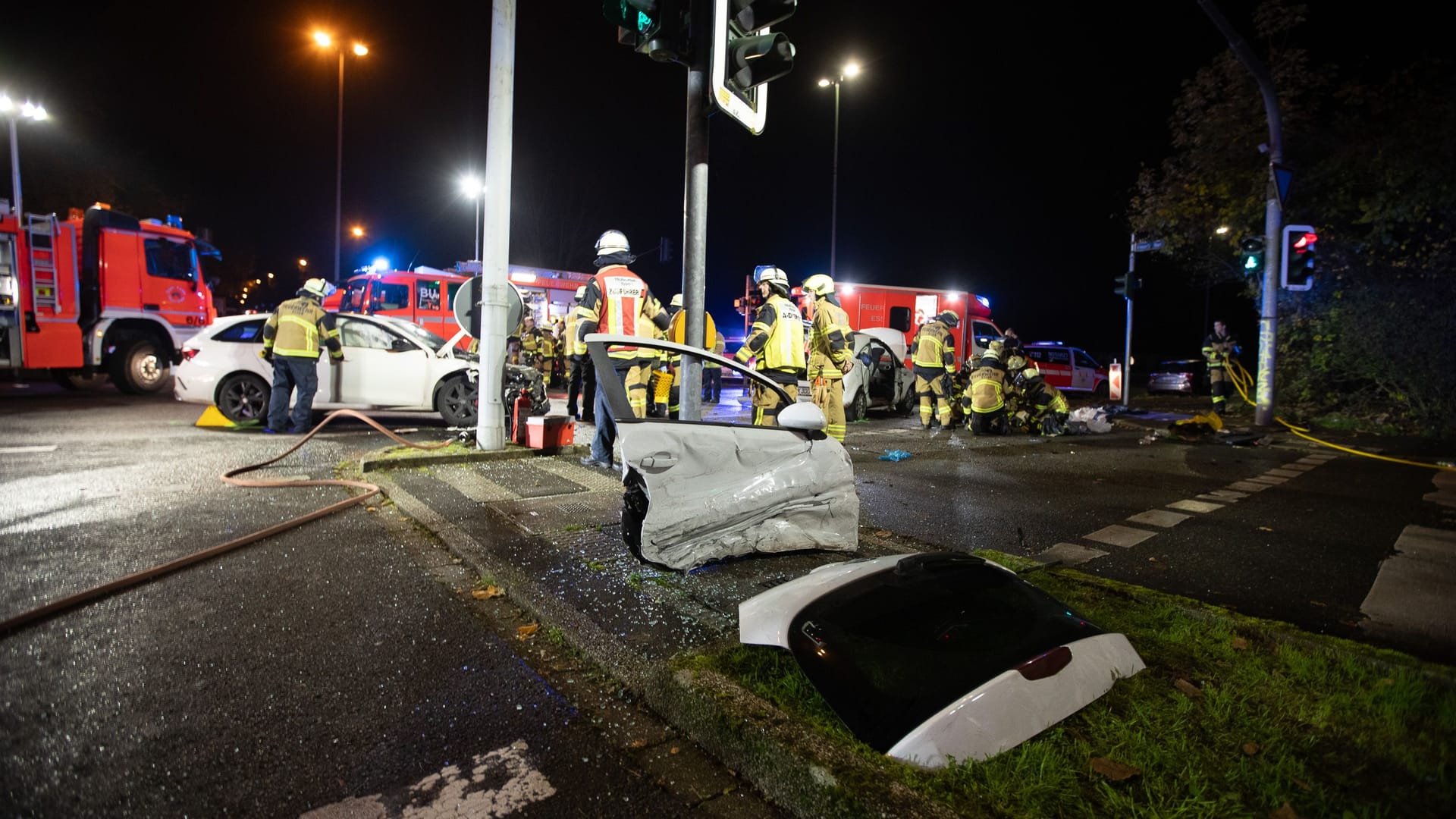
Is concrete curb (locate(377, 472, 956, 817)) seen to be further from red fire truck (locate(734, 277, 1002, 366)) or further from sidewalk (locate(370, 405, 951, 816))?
red fire truck (locate(734, 277, 1002, 366))

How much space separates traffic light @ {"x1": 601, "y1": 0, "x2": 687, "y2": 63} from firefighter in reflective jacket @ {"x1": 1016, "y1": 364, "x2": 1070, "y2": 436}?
8233 millimetres

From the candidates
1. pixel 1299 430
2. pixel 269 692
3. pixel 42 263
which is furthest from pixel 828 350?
pixel 42 263

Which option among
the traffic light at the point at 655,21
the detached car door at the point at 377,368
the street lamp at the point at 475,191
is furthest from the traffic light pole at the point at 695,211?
the street lamp at the point at 475,191

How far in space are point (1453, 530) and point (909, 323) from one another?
14486 mm

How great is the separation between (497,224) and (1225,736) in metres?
6.95

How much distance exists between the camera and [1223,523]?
5.48 m

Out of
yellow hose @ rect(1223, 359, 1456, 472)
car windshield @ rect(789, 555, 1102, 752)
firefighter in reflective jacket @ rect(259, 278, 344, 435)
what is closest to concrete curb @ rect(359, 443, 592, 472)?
firefighter in reflective jacket @ rect(259, 278, 344, 435)

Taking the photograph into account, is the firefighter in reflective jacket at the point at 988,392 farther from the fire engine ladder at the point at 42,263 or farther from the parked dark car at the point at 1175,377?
the fire engine ladder at the point at 42,263

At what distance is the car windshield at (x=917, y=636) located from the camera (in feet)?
6.76

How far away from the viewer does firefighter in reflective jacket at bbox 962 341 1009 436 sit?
35.4 ft

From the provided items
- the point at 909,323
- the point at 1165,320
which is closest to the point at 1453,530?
the point at 909,323

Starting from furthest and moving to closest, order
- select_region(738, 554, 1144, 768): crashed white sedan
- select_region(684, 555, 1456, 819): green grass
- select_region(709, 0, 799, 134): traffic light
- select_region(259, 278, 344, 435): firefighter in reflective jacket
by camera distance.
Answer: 1. select_region(259, 278, 344, 435): firefighter in reflective jacket
2. select_region(709, 0, 799, 134): traffic light
3. select_region(738, 554, 1144, 768): crashed white sedan
4. select_region(684, 555, 1456, 819): green grass

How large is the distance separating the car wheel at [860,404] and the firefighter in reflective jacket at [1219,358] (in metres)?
7.88

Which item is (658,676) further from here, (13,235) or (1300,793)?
(13,235)
